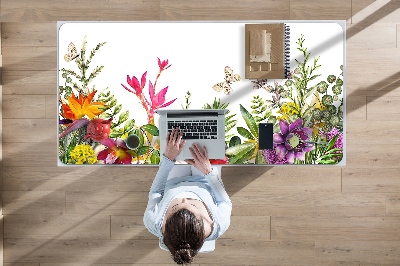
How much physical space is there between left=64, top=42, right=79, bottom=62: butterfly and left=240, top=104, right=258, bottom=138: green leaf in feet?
3.33

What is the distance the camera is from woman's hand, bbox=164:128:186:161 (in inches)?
87.4

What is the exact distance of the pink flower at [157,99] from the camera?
261 cm

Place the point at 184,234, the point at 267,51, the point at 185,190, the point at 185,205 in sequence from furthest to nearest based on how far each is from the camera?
1. the point at 267,51
2. the point at 185,190
3. the point at 185,205
4. the point at 184,234

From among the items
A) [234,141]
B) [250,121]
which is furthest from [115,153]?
[250,121]

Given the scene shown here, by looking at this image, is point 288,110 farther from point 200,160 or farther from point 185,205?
point 185,205

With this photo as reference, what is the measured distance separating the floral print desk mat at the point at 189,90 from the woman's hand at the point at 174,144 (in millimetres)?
278

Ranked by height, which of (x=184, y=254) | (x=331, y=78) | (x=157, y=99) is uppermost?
(x=331, y=78)

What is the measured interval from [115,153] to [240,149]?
73cm

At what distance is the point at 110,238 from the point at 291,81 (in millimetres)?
1395

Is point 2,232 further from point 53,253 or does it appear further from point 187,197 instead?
point 187,197

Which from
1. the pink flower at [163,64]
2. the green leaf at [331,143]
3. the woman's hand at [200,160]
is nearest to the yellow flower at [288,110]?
the green leaf at [331,143]

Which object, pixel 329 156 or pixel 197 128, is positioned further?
pixel 329 156

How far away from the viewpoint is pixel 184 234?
5.69 ft

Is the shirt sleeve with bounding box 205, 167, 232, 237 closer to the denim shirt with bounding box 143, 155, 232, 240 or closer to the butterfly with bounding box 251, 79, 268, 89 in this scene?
the denim shirt with bounding box 143, 155, 232, 240
